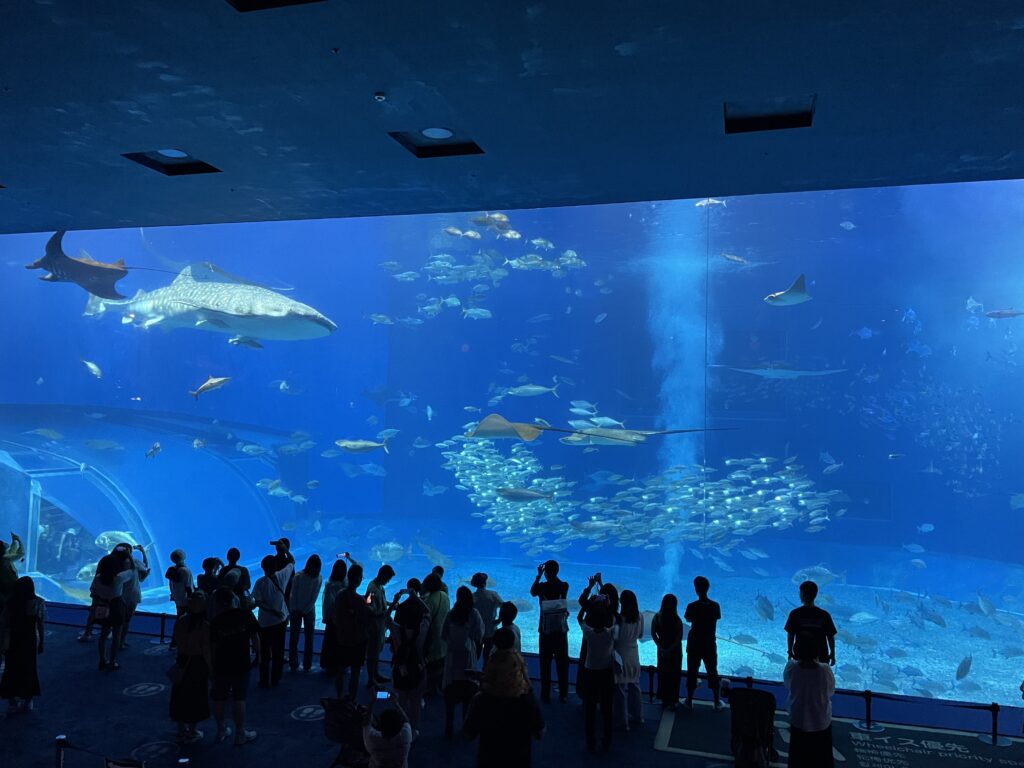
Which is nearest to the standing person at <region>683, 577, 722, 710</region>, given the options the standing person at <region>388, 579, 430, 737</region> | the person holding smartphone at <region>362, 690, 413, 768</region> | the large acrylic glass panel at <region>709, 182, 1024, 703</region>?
the standing person at <region>388, 579, 430, 737</region>

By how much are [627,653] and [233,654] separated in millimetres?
2831

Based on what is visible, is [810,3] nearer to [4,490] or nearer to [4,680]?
[4,680]

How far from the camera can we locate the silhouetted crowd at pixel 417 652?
10.9 ft

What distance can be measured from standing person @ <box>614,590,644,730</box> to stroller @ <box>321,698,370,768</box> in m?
2.00

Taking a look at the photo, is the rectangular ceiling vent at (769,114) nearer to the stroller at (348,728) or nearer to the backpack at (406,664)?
the backpack at (406,664)

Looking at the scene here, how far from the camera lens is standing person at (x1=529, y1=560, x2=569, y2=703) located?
5422mm

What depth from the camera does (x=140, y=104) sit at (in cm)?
423

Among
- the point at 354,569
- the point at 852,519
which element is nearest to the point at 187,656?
the point at 354,569

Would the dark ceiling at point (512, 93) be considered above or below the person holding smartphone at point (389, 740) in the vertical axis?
above

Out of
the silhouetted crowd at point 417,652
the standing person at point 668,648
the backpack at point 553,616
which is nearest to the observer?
the silhouetted crowd at point 417,652

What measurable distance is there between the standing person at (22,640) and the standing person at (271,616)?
5.17ft

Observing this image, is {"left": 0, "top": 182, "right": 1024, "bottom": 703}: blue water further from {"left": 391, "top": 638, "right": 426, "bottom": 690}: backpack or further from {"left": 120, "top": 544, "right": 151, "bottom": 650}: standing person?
{"left": 391, "top": 638, "right": 426, "bottom": 690}: backpack

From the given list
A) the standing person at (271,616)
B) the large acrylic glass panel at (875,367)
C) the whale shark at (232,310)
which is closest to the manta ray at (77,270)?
the whale shark at (232,310)

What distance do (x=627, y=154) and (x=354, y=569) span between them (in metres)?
3.97
